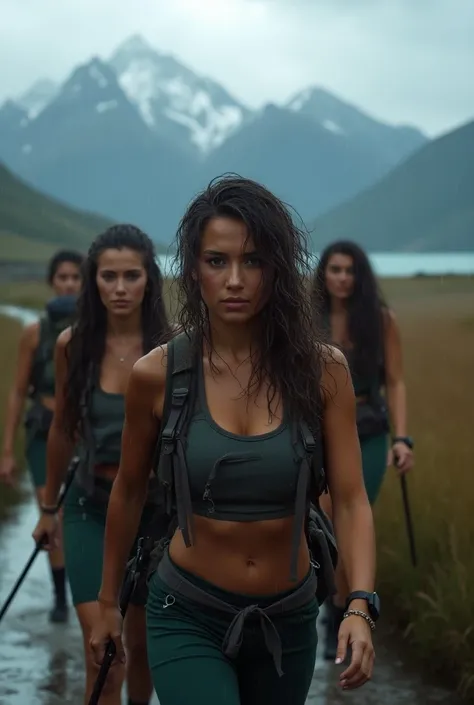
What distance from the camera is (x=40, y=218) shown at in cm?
16912

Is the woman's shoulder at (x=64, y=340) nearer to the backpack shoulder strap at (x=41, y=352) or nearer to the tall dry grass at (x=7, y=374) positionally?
the backpack shoulder strap at (x=41, y=352)

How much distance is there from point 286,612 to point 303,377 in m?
0.56

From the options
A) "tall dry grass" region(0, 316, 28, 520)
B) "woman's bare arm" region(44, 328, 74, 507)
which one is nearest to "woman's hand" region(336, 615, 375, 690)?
"woman's bare arm" region(44, 328, 74, 507)

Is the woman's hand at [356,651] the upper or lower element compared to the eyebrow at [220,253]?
lower

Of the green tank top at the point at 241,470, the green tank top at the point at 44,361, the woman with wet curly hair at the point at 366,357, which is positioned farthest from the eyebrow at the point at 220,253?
the green tank top at the point at 44,361

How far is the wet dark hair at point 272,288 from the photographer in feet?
8.70

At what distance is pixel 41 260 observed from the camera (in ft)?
272

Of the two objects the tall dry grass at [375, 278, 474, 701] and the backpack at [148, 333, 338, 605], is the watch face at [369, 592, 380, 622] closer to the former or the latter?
the backpack at [148, 333, 338, 605]

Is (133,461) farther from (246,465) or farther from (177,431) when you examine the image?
(246,465)

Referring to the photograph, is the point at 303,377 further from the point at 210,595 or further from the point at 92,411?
the point at 92,411

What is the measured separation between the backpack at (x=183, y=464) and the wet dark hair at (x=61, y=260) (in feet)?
13.8

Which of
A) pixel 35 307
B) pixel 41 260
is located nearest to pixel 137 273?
pixel 35 307

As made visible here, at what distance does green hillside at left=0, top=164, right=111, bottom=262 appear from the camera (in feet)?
482

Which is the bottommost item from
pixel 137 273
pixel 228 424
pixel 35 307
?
pixel 35 307
